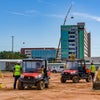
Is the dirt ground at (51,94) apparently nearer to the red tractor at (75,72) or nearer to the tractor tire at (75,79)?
the tractor tire at (75,79)

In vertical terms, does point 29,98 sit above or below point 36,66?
below

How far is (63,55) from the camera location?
197 meters

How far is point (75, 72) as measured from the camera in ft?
123

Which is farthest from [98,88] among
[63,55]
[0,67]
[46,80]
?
[63,55]

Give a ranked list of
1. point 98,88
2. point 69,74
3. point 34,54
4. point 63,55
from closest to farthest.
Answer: point 98,88, point 69,74, point 34,54, point 63,55

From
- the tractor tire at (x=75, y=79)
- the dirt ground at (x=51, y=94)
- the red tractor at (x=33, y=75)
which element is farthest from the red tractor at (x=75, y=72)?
the dirt ground at (x=51, y=94)

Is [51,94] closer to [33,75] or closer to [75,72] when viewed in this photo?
[33,75]

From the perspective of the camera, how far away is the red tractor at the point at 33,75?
86.8 feet

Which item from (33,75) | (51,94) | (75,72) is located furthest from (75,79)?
(51,94)

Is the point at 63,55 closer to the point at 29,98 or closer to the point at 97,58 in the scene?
the point at 97,58

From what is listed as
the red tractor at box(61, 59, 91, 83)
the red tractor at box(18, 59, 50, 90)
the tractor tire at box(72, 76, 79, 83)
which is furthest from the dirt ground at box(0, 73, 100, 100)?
the red tractor at box(61, 59, 91, 83)

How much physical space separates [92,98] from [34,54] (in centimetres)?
16142

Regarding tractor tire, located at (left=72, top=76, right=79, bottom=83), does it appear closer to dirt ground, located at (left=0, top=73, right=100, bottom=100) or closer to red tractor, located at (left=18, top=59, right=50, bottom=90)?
red tractor, located at (left=18, top=59, right=50, bottom=90)

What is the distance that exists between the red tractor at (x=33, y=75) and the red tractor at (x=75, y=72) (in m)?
9.29
